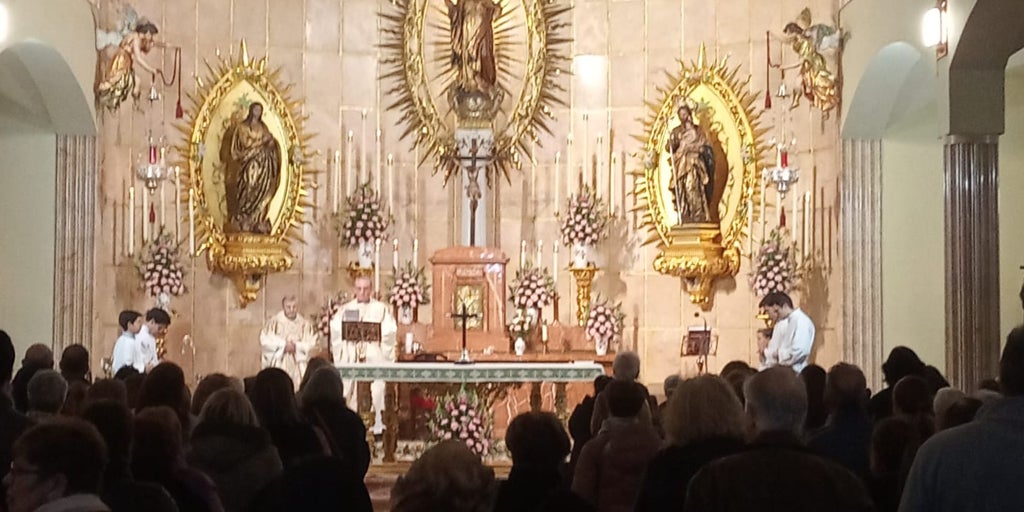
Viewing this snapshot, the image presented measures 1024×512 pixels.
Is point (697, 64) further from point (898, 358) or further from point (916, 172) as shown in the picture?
point (898, 358)

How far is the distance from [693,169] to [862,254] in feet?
7.05

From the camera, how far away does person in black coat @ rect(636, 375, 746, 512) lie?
5027mm

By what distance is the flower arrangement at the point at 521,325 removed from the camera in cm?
1603

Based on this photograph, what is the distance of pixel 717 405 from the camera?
16.8ft

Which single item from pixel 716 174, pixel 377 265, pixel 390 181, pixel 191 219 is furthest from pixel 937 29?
pixel 191 219

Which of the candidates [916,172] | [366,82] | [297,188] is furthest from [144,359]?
[916,172]

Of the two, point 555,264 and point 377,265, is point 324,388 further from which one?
point 555,264

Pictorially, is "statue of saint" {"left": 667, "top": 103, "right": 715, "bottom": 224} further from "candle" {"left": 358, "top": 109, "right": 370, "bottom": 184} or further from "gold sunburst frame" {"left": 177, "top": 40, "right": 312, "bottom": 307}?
"gold sunburst frame" {"left": 177, "top": 40, "right": 312, "bottom": 307}

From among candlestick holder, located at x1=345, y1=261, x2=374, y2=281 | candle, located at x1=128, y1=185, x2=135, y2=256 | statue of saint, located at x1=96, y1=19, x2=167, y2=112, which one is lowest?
candlestick holder, located at x1=345, y1=261, x2=374, y2=281

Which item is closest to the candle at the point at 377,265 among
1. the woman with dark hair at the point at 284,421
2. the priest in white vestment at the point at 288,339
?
the priest in white vestment at the point at 288,339

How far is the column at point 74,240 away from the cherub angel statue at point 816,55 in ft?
24.6

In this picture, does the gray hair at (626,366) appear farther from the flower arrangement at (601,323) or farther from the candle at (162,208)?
the candle at (162,208)

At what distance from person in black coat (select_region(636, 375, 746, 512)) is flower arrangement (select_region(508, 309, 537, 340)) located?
1081 cm

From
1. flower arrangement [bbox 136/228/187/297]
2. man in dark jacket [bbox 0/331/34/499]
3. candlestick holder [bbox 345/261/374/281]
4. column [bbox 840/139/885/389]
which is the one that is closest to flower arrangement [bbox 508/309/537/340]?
candlestick holder [bbox 345/261/374/281]
